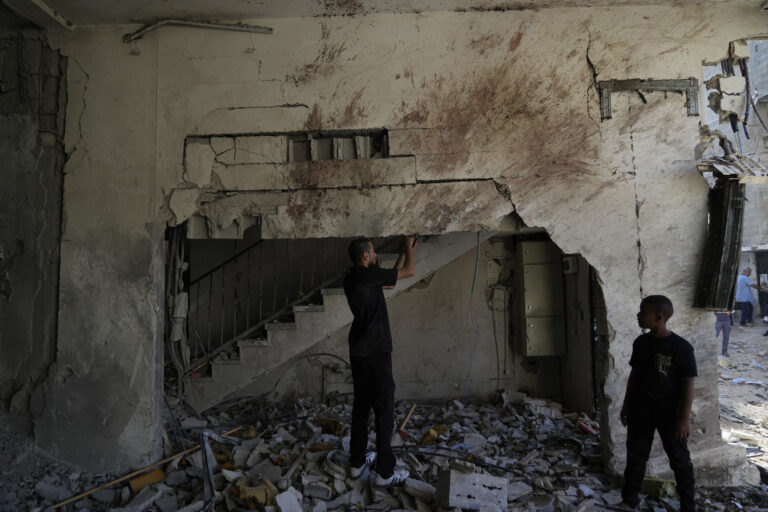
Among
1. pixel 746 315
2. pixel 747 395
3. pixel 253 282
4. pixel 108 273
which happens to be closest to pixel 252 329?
pixel 253 282

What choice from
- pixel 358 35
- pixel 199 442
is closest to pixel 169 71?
pixel 358 35

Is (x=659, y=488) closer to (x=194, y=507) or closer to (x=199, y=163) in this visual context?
(x=194, y=507)

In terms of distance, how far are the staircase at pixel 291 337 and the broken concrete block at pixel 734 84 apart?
106 inches

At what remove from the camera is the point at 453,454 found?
14.8 feet

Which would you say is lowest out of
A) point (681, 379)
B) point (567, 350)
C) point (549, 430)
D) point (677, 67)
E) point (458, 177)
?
point (549, 430)

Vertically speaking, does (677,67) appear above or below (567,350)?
above

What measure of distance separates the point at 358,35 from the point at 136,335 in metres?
3.41

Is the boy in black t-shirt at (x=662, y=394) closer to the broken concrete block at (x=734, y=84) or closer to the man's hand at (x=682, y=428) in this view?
the man's hand at (x=682, y=428)

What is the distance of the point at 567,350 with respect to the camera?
655 centimetres

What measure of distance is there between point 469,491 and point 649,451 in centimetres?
132

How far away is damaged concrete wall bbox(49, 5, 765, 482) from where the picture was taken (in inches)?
159

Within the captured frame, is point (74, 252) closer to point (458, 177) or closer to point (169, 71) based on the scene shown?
point (169, 71)

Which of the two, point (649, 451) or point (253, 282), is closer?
point (649, 451)

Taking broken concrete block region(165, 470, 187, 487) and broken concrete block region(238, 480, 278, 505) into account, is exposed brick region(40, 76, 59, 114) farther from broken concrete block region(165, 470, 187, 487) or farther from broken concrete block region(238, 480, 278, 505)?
broken concrete block region(238, 480, 278, 505)
